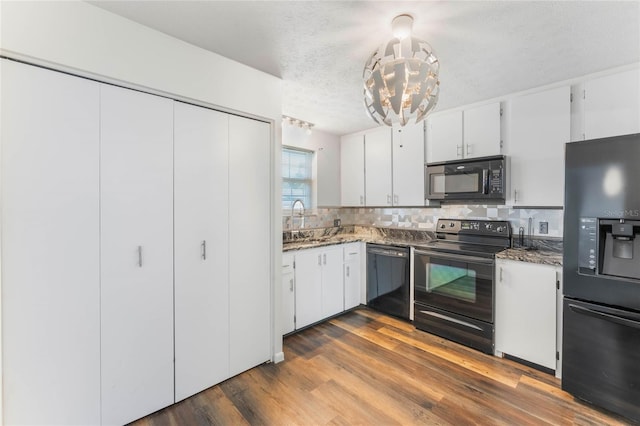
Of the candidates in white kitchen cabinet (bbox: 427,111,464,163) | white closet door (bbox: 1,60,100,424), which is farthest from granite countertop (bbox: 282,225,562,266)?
white closet door (bbox: 1,60,100,424)

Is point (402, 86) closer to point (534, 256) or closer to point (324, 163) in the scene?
point (534, 256)

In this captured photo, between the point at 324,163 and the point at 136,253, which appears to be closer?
the point at 136,253

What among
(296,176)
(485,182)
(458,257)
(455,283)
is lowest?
(455,283)

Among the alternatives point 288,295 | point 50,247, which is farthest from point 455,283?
point 50,247

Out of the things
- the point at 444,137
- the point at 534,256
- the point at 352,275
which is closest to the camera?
the point at 534,256

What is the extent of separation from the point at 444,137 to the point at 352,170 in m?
1.36

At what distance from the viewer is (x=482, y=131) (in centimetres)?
287

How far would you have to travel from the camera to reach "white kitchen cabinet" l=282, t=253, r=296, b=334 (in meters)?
2.83

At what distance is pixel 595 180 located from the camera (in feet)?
6.01

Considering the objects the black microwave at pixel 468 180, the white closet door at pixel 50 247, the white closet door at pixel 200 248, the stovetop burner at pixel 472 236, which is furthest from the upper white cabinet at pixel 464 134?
the white closet door at pixel 50 247

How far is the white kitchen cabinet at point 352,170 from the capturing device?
3.98 meters

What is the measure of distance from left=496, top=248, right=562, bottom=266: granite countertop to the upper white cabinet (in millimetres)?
987

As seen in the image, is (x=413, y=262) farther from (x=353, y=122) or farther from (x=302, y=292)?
(x=353, y=122)

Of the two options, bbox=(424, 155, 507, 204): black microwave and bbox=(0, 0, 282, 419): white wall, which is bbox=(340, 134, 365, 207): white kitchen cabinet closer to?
bbox=(424, 155, 507, 204): black microwave
